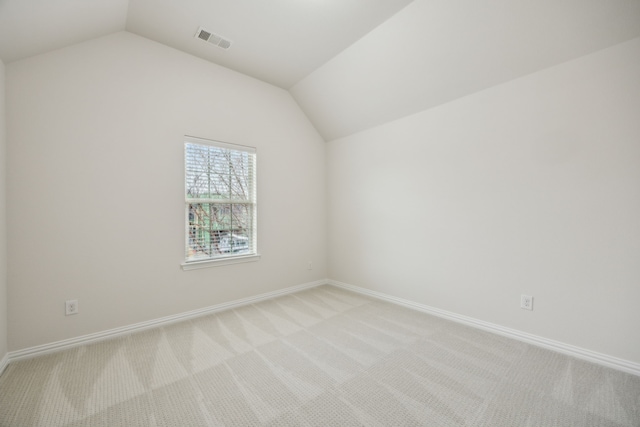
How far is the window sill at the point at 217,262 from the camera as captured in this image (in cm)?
293

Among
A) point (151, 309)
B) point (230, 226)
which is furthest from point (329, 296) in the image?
point (151, 309)

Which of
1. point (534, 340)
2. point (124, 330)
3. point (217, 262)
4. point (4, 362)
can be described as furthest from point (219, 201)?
point (534, 340)

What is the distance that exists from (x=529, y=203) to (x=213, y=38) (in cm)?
338

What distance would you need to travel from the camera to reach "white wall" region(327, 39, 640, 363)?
6.48ft

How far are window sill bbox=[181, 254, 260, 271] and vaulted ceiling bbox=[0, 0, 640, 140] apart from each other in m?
2.17

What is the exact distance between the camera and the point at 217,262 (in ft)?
10.3

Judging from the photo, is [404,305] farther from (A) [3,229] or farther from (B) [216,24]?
(A) [3,229]

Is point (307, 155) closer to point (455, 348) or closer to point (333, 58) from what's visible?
point (333, 58)

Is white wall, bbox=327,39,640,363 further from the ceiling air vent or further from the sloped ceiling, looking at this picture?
the ceiling air vent

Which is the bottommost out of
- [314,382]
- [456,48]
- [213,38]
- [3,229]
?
[314,382]

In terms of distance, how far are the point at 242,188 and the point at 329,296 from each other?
1.86 m

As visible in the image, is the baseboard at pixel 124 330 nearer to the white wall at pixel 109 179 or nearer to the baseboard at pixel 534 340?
the white wall at pixel 109 179

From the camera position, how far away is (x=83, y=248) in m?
2.36

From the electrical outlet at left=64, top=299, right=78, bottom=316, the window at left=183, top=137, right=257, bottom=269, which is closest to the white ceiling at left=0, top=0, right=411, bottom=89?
the window at left=183, top=137, right=257, bottom=269
